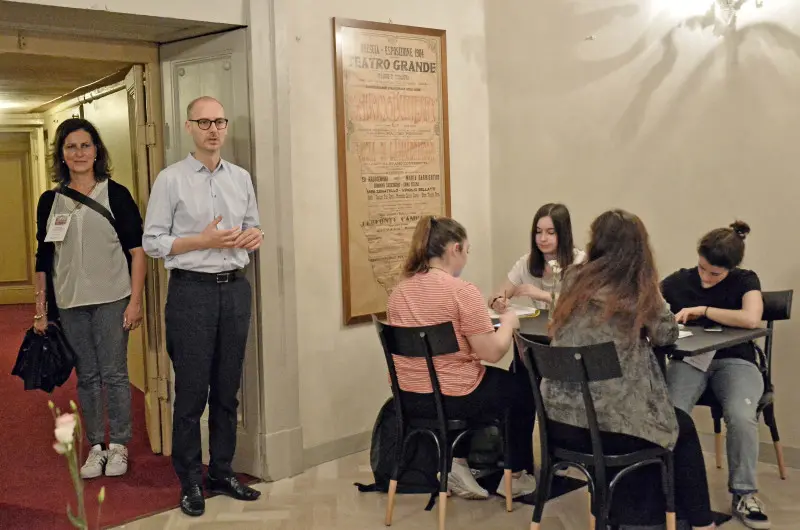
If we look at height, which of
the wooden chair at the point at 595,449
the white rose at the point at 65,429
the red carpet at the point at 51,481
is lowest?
the red carpet at the point at 51,481

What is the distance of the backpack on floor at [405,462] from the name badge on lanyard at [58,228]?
1656mm

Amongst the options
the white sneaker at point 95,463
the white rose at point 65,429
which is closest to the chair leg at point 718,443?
the white sneaker at point 95,463

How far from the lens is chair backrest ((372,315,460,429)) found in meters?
3.30

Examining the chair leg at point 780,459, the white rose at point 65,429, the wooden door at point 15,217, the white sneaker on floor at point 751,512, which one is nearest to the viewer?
the white rose at point 65,429

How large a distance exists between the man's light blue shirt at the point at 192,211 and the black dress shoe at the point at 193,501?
92 centimetres

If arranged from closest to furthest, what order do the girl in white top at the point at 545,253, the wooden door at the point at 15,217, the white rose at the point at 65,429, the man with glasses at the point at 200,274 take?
the white rose at the point at 65,429, the man with glasses at the point at 200,274, the girl in white top at the point at 545,253, the wooden door at the point at 15,217

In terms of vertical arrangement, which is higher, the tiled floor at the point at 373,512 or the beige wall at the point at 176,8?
the beige wall at the point at 176,8

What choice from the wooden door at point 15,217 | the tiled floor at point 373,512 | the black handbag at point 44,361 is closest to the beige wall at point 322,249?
the tiled floor at point 373,512

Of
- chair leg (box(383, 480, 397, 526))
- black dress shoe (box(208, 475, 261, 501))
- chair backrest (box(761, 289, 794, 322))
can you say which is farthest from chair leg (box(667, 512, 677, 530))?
black dress shoe (box(208, 475, 261, 501))

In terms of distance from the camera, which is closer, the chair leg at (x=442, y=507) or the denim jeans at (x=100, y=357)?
the chair leg at (x=442, y=507)

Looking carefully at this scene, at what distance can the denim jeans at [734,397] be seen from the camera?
3482mm

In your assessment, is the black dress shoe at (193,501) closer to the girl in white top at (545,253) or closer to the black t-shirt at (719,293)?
the girl in white top at (545,253)

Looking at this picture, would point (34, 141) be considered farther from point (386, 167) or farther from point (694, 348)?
point (694, 348)

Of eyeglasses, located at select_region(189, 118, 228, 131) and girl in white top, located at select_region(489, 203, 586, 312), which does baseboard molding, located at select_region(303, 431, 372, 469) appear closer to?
girl in white top, located at select_region(489, 203, 586, 312)
